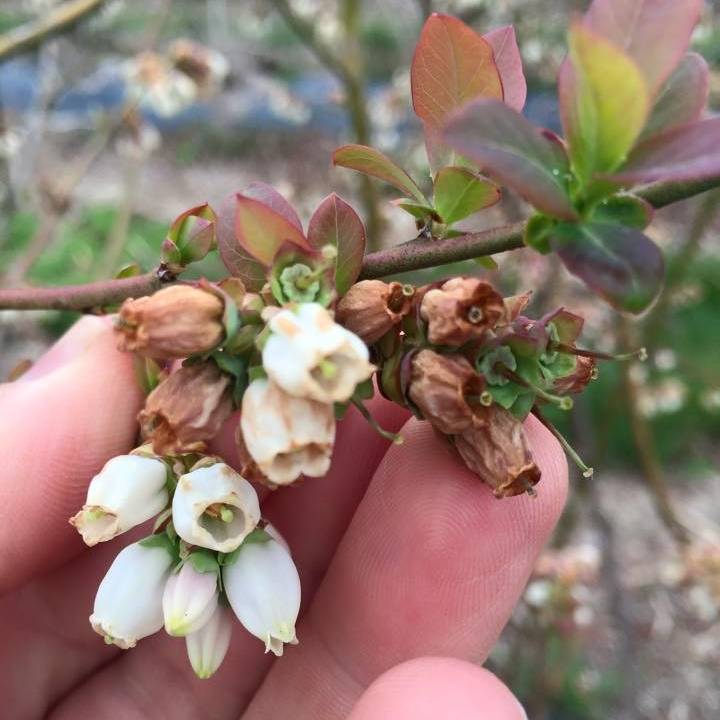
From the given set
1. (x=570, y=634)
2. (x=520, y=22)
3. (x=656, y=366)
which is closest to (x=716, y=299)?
(x=656, y=366)

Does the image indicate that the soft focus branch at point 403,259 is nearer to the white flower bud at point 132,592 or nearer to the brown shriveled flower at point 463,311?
the brown shriveled flower at point 463,311

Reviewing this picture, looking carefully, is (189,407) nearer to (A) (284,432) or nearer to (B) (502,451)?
(A) (284,432)

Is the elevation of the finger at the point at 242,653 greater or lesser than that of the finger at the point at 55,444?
lesser

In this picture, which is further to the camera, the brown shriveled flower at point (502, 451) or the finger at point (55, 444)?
the finger at point (55, 444)

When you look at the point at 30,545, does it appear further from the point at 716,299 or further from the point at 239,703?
the point at 716,299

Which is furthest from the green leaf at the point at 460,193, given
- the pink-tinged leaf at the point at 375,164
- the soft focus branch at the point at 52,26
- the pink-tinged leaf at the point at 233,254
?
the soft focus branch at the point at 52,26

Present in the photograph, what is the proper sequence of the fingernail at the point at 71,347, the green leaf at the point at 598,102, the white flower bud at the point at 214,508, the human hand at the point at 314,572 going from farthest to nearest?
the fingernail at the point at 71,347, the human hand at the point at 314,572, the white flower bud at the point at 214,508, the green leaf at the point at 598,102

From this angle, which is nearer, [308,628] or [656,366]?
[308,628]

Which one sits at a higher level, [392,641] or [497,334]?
[497,334]
